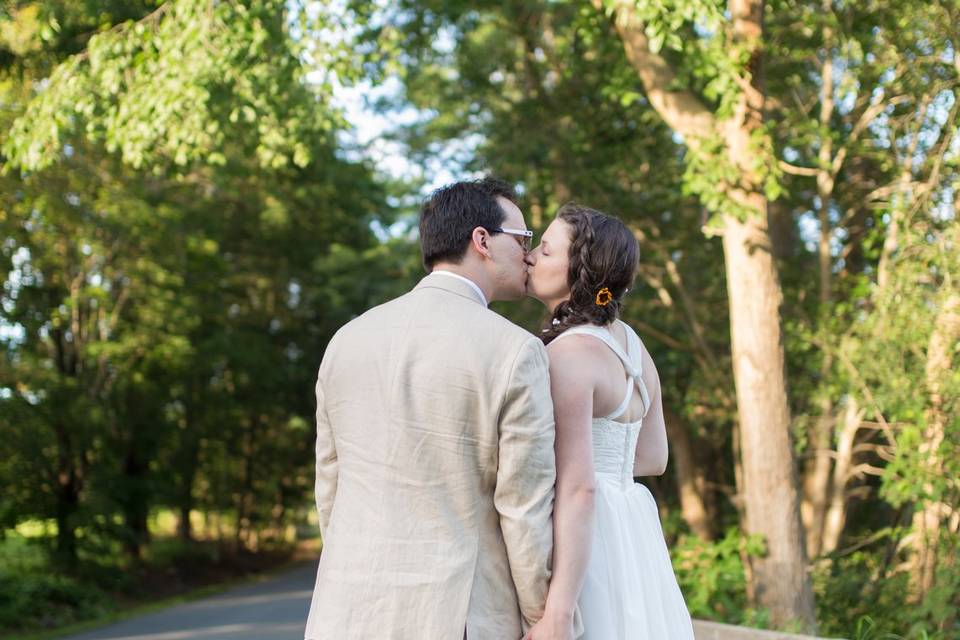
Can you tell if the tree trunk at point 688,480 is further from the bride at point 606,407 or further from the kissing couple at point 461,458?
the kissing couple at point 461,458

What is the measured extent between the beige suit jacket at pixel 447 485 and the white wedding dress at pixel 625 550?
1.21ft

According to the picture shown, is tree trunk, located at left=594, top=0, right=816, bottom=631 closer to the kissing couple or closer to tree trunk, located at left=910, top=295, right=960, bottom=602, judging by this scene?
tree trunk, located at left=910, top=295, right=960, bottom=602

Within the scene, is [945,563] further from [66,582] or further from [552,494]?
[66,582]

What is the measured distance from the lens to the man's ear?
2.90 meters

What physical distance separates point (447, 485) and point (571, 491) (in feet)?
1.01

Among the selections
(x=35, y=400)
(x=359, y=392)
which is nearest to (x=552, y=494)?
(x=359, y=392)

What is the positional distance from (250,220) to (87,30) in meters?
13.3

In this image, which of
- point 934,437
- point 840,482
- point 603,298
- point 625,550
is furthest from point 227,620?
point 603,298

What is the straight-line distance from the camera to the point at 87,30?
37.5 feet

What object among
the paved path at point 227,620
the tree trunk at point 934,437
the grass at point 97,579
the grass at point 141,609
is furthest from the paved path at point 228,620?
the tree trunk at point 934,437

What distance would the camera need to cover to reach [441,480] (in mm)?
2689

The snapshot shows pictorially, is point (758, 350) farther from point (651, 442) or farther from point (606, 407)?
point (606, 407)

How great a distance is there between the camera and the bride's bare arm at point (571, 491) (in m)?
2.70

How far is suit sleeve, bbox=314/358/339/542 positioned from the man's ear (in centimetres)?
52
